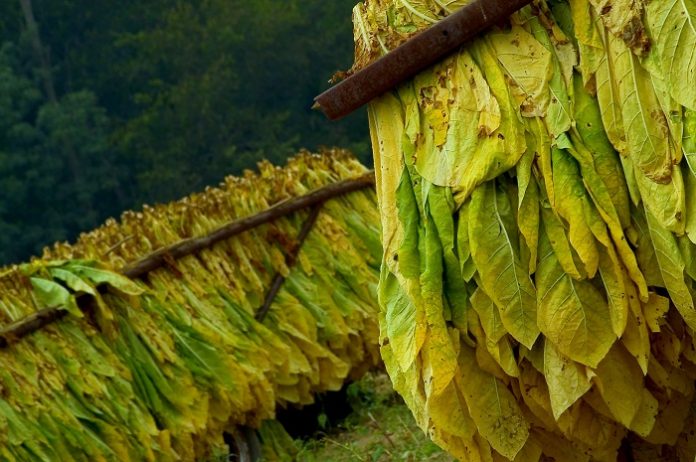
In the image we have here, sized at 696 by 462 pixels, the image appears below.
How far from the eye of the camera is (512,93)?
3285mm

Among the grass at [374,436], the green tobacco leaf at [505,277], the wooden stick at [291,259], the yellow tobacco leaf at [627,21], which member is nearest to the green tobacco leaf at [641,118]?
the yellow tobacco leaf at [627,21]

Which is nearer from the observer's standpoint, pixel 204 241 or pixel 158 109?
pixel 204 241

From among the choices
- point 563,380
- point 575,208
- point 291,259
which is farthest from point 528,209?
point 291,259

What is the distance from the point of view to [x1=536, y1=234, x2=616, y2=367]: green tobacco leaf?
319 centimetres

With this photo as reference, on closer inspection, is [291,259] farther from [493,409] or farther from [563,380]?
[563,380]

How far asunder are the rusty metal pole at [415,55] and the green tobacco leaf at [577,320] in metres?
0.58

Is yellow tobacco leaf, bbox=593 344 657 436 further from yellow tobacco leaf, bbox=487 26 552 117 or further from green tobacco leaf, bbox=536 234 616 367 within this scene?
yellow tobacco leaf, bbox=487 26 552 117

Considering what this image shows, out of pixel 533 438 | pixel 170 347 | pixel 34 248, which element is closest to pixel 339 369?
pixel 170 347

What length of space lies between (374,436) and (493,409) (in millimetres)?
3729

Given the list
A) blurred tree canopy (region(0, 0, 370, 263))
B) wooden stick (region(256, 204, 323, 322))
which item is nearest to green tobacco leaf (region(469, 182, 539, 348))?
wooden stick (region(256, 204, 323, 322))

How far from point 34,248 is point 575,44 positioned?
1569 inches

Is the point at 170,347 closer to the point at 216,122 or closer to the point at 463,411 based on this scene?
the point at 463,411

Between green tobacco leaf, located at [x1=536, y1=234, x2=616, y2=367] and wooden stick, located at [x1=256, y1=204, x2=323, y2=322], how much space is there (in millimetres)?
4344

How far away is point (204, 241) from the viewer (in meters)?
7.18
